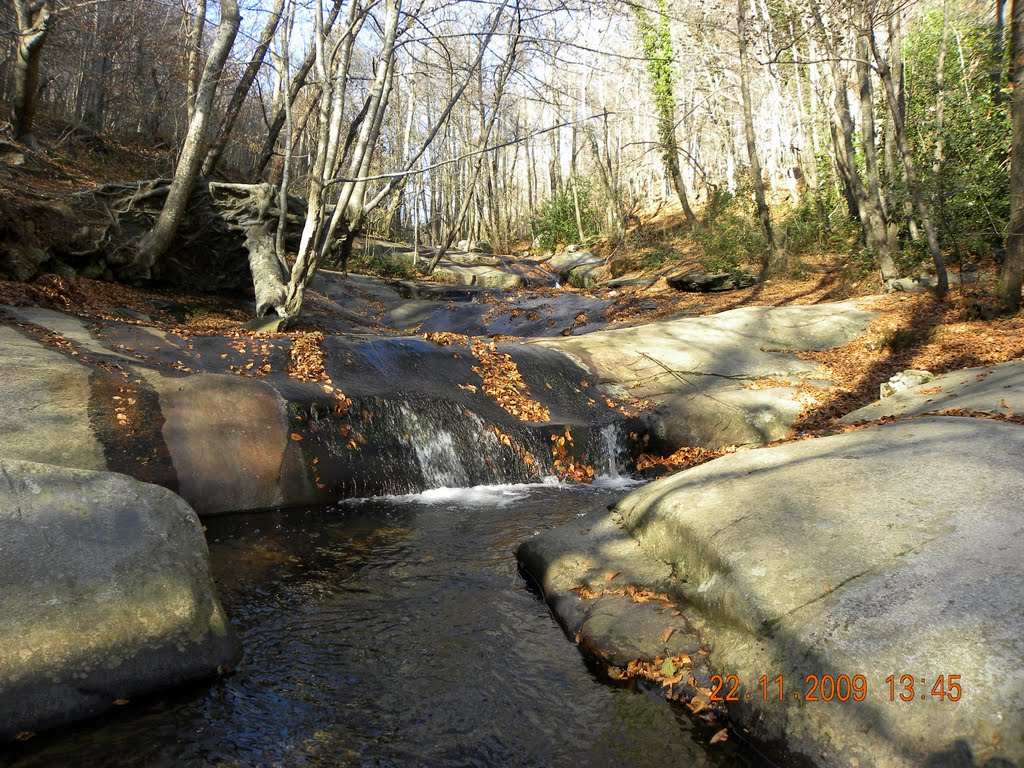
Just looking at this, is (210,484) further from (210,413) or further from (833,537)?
(833,537)

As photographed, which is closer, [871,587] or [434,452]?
[871,587]

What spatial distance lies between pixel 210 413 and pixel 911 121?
18624 mm

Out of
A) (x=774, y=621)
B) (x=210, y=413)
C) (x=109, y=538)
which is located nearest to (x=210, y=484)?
(x=210, y=413)

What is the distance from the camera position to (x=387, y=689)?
3867 millimetres

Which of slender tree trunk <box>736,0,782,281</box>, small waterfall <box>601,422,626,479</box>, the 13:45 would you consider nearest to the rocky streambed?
the 13:45

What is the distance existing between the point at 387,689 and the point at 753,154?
52.7ft

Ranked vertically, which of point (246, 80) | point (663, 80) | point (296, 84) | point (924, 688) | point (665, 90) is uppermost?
point (663, 80)

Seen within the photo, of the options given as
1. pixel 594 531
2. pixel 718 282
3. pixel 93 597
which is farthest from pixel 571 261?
pixel 93 597

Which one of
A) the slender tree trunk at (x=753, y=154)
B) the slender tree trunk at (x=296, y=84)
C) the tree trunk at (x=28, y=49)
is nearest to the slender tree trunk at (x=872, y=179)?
the slender tree trunk at (x=753, y=154)

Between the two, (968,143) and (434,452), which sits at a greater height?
(968,143)

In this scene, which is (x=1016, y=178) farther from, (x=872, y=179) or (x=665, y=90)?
(x=665, y=90)

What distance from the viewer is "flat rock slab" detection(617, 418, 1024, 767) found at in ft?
9.23

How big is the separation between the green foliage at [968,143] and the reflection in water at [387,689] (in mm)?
12966

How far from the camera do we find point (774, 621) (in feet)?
11.6
